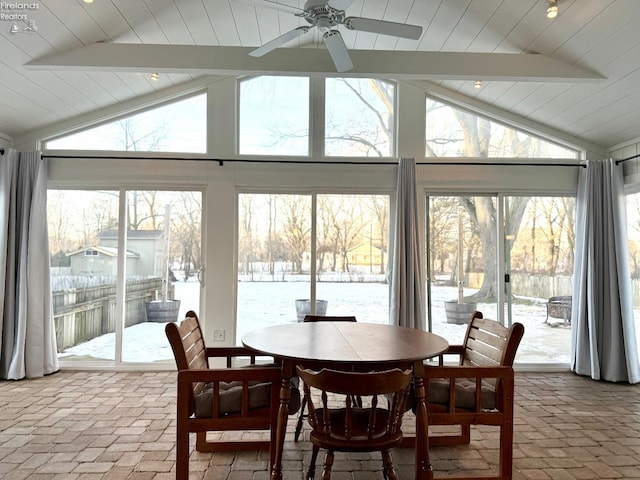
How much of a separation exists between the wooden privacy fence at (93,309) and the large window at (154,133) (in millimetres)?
1466

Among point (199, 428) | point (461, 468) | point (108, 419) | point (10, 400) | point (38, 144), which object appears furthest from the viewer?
point (38, 144)

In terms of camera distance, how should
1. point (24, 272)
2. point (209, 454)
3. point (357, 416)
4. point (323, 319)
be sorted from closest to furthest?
point (357, 416) < point (209, 454) < point (323, 319) < point (24, 272)

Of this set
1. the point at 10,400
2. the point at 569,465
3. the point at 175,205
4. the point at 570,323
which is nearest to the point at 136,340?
the point at 10,400

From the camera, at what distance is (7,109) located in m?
3.75

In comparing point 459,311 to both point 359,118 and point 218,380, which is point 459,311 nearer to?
point 359,118

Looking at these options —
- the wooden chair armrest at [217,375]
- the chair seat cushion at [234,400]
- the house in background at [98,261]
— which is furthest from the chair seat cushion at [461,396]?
the house in background at [98,261]

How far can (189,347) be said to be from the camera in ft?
7.50

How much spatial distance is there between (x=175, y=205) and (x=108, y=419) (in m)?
2.20

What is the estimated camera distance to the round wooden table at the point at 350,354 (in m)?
1.96

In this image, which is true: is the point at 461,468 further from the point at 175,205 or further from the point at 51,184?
the point at 51,184

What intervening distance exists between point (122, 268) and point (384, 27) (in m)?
3.56

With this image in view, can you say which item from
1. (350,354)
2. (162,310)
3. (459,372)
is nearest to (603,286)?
(459,372)

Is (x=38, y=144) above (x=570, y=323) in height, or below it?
above

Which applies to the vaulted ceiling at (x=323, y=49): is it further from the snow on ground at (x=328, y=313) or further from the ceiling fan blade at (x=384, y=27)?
the snow on ground at (x=328, y=313)
